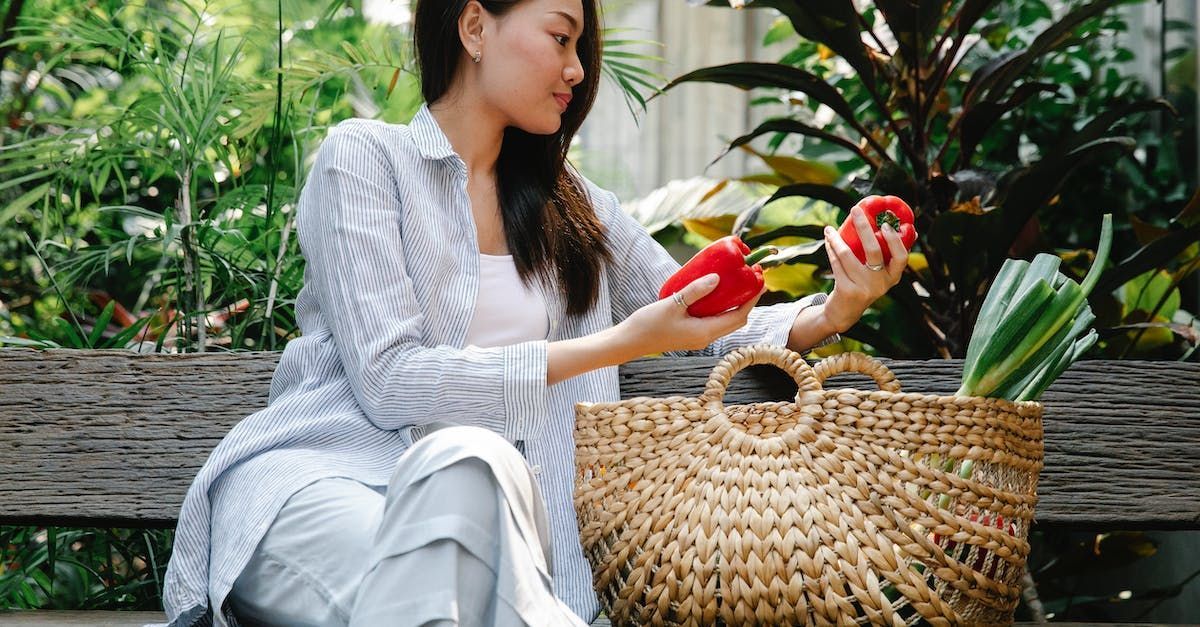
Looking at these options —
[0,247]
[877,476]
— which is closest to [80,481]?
[877,476]

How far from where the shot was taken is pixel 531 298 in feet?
5.81

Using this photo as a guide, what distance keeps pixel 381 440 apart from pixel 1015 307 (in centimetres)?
79

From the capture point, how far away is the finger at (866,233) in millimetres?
1584

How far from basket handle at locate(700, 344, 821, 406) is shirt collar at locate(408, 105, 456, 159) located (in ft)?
1.87

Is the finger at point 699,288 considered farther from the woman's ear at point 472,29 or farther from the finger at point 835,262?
the woman's ear at point 472,29

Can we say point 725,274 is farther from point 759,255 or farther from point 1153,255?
point 1153,255

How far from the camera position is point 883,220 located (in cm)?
162

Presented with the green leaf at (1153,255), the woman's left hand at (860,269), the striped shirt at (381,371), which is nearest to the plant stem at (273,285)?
the striped shirt at (381,371)

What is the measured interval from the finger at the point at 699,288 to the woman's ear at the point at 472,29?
498 millimetres

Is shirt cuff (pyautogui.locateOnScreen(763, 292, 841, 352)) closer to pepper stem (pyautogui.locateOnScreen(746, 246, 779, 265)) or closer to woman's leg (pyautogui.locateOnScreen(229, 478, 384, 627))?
pepper stem (pyautogui.locateOnScreen(746, 246, 779, 265))

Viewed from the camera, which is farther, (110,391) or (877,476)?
(110,391)

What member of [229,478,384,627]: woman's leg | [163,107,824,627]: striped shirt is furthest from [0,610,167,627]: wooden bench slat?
[229,478,384,627]: woman's leg

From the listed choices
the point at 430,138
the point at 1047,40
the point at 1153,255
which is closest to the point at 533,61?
the point at 430,138

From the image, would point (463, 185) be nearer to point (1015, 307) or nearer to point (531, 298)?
point (531, 298)
